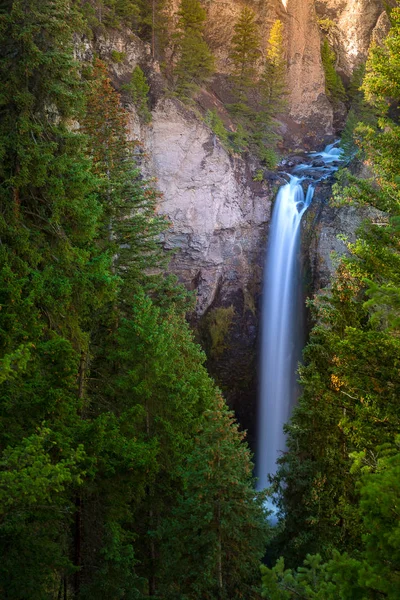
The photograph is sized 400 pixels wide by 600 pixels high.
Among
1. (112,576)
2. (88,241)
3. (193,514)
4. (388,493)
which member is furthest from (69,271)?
(388,493)

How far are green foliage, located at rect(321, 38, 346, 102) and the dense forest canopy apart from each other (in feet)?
106

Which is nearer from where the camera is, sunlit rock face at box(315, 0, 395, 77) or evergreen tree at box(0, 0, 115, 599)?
evergreen tree at box(0, 0, 115, 599)

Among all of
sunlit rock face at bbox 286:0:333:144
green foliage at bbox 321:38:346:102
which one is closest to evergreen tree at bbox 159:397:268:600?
sunlit rock face at bbox 286:0:333:144

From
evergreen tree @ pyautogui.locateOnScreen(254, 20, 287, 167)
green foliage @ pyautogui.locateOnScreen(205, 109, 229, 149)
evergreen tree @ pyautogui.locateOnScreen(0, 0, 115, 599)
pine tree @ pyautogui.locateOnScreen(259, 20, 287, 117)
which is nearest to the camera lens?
evergreen tree @ pyautogui.locateOnScreen(0, 0, 115, 599)

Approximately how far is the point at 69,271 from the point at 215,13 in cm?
3413

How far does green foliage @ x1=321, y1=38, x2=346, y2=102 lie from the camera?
41250mm

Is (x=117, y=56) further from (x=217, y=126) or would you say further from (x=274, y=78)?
(x=274, y=78)

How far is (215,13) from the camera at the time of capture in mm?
35781

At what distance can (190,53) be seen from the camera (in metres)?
28.4

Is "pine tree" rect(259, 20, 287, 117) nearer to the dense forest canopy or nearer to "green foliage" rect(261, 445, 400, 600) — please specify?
the dense forest canopy

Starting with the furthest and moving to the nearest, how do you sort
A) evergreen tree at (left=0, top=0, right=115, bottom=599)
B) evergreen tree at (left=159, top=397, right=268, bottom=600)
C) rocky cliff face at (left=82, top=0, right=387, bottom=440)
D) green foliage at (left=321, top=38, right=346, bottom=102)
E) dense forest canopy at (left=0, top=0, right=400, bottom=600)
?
green foliage at (left=321, top=38, right=346, bottom=102) < rocky cliff face at (left=82, top=0, right=387, bottom=440) < evergreen tree at (left=159, top=397, right=268, bottom=600) < evergreen tree at (left=0, top=0, right=115, bottom=599) < dense forest canopy at (left=0, top=0, right=400, bottom=600)

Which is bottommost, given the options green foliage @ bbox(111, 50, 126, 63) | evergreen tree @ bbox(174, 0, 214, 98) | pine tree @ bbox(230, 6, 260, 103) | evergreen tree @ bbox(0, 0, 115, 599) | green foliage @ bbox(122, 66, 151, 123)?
evergreen tree @ bbox(0, 0, 115, 599)

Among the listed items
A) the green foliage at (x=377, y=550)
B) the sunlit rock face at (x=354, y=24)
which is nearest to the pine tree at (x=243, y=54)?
the sunlit rock face at (x=354, y=24)

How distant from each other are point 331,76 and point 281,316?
82.5ft
